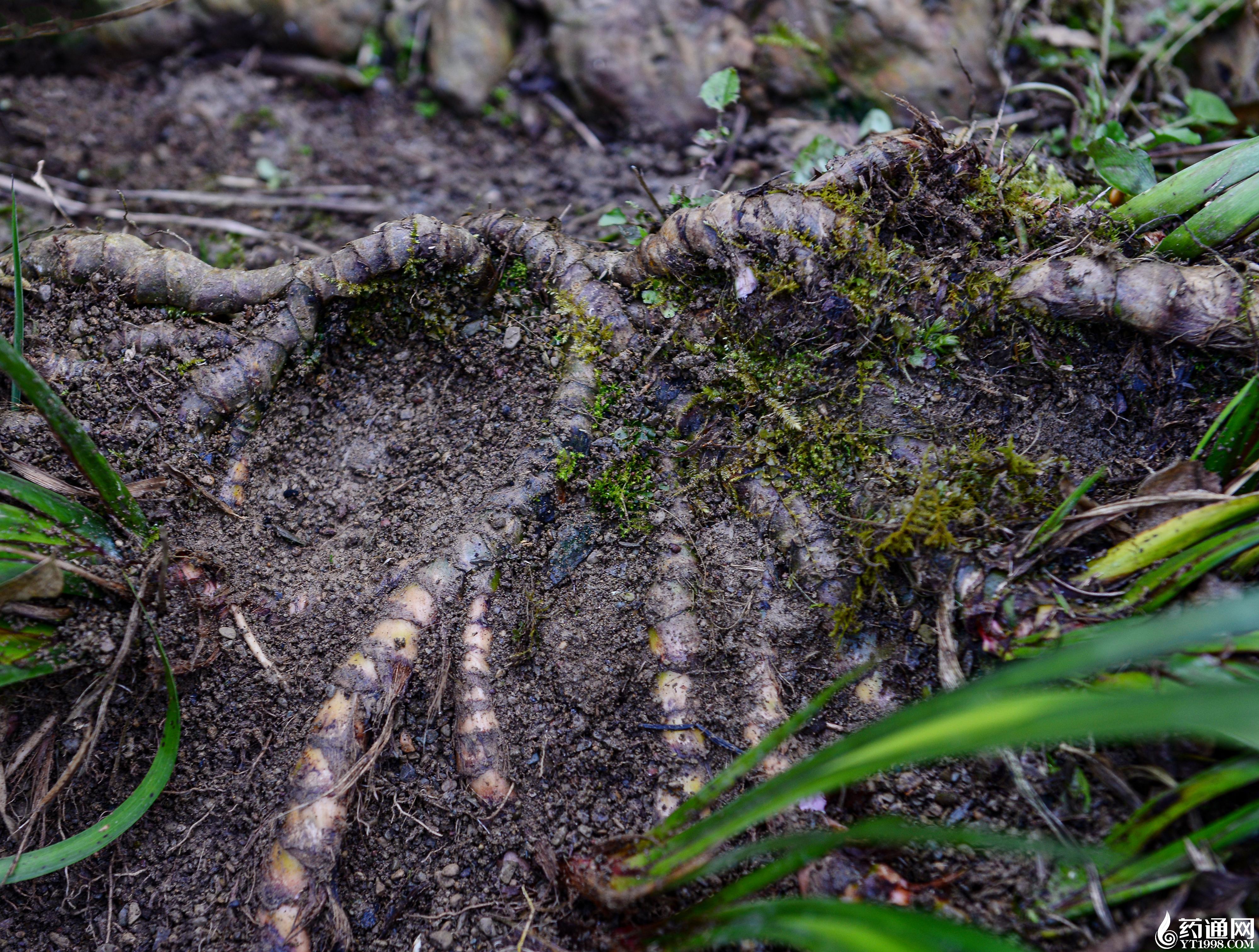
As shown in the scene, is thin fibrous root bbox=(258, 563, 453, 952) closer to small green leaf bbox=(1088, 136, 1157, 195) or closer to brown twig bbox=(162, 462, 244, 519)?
brown twig bbox=(162, 462, 244, 519)

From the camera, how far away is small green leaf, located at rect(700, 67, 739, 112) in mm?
2562

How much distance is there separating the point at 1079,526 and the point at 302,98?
139 inches

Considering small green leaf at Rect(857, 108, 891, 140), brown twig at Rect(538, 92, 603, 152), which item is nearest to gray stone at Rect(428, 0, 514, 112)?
brown twig at Rect(538, 92, 603, 152)

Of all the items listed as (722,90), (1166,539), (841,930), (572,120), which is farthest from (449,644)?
(572,120)

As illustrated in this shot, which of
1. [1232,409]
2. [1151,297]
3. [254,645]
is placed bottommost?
[254,645]

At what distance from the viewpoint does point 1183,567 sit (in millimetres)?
1498

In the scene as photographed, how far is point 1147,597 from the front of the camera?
5.03 feet

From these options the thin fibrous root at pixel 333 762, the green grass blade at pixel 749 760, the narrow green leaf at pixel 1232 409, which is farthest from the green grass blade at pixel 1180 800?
the thin fibrous root at pixel 333 762

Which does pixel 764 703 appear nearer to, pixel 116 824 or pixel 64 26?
pixel 116 824

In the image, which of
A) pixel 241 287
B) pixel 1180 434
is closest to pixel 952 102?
pixel 1180 434

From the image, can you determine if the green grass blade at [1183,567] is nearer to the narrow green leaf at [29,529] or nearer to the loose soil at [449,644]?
the loose soil at [449,644]

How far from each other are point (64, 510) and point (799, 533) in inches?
72.5

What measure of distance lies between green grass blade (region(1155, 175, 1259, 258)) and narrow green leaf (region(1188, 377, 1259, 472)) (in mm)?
415

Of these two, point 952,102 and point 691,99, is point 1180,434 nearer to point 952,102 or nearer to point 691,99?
point 952,102
